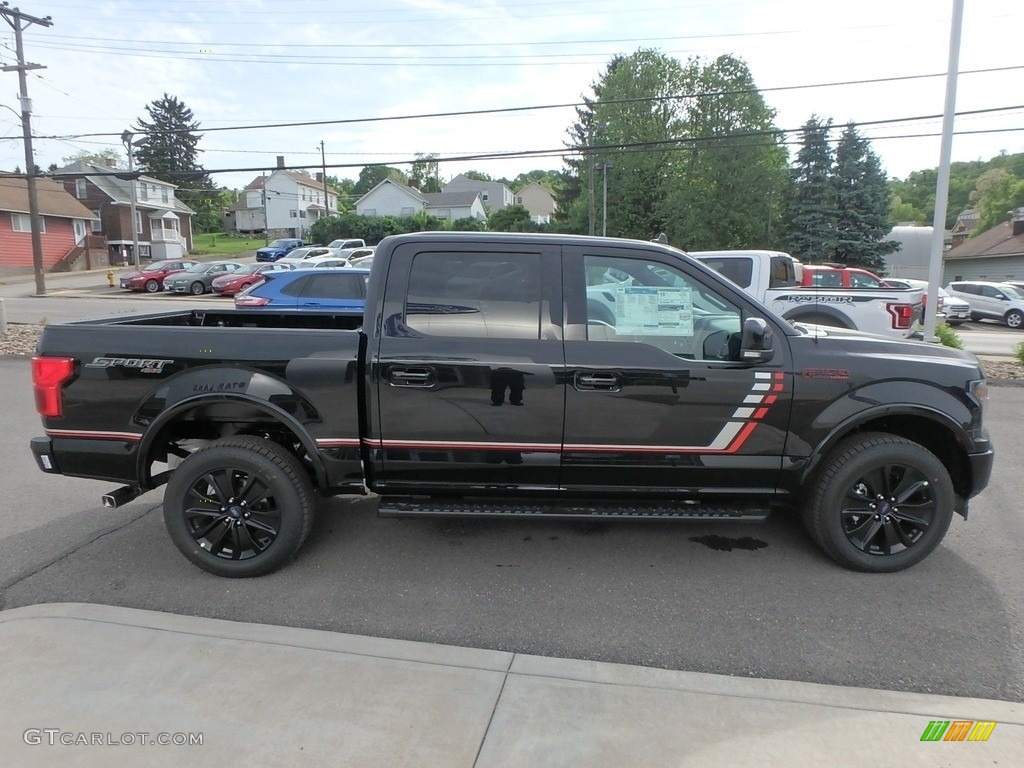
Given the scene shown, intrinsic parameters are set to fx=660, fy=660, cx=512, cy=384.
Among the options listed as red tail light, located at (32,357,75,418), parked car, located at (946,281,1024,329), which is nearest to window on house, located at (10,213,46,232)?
red tail light, located at (32,357,75,418)

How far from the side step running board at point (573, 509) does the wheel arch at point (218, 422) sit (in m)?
0.56

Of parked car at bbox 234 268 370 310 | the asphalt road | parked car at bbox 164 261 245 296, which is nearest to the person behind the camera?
the asphalt road

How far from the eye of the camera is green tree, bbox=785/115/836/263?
36156 millimetres

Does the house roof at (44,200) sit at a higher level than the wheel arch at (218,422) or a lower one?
higher

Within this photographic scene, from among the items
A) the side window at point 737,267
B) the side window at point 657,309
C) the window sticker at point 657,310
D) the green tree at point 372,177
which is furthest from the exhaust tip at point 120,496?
the green tree at point 372,177

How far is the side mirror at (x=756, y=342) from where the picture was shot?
3.43 meters

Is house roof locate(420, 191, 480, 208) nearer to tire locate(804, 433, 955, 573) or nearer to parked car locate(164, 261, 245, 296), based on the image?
parked car locate(164, 261, 245, 296)

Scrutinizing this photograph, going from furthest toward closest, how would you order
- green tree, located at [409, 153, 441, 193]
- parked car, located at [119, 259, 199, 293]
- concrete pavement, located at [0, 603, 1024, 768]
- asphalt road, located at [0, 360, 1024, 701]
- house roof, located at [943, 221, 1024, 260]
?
green tree, located at [409, 153, 441, 193] < house roof, located at [943, 221, 1024, 260] < parked car, located at [119, 259, 199, 293] < asphalt road, located at [0, 360, 1024, 701] < concrete pavement, located at [0, 603, 1024, 768]

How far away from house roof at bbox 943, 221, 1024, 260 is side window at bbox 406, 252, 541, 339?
48947mm

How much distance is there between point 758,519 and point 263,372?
2.87 metres

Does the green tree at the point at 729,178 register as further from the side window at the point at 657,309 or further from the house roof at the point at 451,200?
the side window at the point at 657,309

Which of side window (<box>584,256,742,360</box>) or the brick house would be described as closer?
side window (<box>584,256,742,360</box>)

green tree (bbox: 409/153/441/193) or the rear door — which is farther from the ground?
green tree (bbox: 409/153/441/193)

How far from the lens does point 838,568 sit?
391cm
